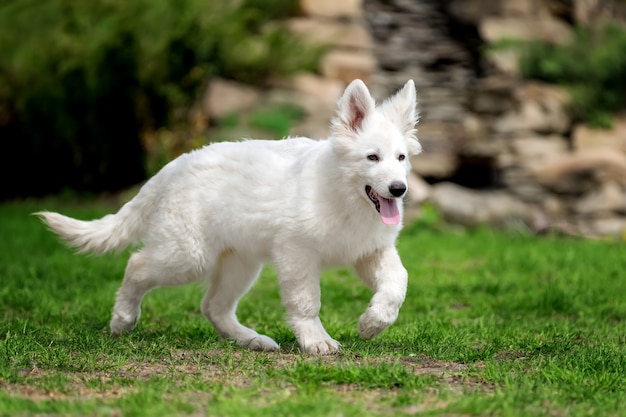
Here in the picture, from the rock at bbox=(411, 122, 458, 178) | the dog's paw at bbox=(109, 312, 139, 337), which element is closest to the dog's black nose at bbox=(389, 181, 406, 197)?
the dog's paw at bbox=(109, 312, 139, 337)

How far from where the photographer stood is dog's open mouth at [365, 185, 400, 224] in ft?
18.1

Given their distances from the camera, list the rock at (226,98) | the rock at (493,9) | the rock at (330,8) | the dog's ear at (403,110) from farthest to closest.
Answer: the rock at (330,8) → the rock at (493,9) → the rock at (226,98) → the dog's ear at (403,110)

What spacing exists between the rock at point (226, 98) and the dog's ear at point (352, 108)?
955 cm

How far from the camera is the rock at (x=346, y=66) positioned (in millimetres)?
16250

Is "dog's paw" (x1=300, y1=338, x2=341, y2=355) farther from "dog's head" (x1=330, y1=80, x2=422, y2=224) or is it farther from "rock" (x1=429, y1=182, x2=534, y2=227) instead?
"rock" (x1=429, y1=182, x2=534, y2=227)

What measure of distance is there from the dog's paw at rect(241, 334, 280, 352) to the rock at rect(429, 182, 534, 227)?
779 centimetres

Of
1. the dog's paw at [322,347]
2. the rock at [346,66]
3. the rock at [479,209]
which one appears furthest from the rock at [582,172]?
the dog's paw at [322,347]

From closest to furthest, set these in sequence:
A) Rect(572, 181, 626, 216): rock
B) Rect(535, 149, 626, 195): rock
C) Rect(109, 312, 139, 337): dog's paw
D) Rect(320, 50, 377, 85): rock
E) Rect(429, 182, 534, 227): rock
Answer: Rect(109, 312, 139, 337): dog's paw
Rect(429, 182, 534, 227): rock
Rect(572, 181, 626, 216): rock
Rect(535, 149, 626, 195): rock
Rect(320, 50, 377, 85): rock

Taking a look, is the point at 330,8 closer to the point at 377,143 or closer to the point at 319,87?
the point at 319,87

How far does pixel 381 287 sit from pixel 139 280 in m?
1.55

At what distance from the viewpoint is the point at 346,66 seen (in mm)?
16328

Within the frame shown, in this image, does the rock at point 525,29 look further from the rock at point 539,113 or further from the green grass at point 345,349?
the green grass at point 345,349

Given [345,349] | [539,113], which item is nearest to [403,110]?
[345,349]

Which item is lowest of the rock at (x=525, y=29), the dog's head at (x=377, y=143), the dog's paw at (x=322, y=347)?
the dog's paw at (x=322, y=347)
